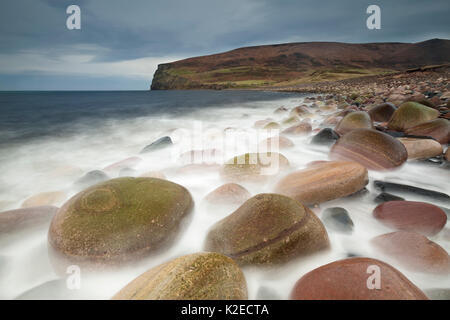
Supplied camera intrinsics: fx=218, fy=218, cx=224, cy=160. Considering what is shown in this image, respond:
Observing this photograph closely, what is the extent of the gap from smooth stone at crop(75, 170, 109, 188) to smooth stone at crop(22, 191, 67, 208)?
1.22ft

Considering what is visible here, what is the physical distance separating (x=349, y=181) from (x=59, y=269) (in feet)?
8.29

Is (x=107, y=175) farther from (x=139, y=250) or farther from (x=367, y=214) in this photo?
(x=367, y=214)

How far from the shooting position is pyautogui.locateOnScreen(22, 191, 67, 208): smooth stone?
2396 millimetres

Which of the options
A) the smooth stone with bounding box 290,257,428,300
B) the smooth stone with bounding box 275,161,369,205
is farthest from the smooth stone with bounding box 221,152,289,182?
the smooth stone with bounding box 290,257,428,300

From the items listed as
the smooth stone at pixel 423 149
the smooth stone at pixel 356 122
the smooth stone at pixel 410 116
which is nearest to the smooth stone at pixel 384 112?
the smooth stone at pixel 410 116

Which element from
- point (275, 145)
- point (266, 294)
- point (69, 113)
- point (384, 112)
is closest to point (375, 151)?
point (275, 145)

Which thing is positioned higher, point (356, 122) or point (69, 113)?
point (69, 113)

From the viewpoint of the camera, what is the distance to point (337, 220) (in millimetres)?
1837

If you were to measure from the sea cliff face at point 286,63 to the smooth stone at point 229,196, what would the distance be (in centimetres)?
6121

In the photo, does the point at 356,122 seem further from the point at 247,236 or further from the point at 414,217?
the point at 247,236

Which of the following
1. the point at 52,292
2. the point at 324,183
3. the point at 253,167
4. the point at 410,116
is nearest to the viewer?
the point at 52,292

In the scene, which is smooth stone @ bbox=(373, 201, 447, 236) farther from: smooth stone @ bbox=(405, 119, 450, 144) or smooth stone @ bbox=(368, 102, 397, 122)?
smooth stone @ bbox=(368, 102, 397, 122)

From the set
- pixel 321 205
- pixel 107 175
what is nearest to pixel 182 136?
pixel 107 175

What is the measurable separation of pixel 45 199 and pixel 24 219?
1.91ft
